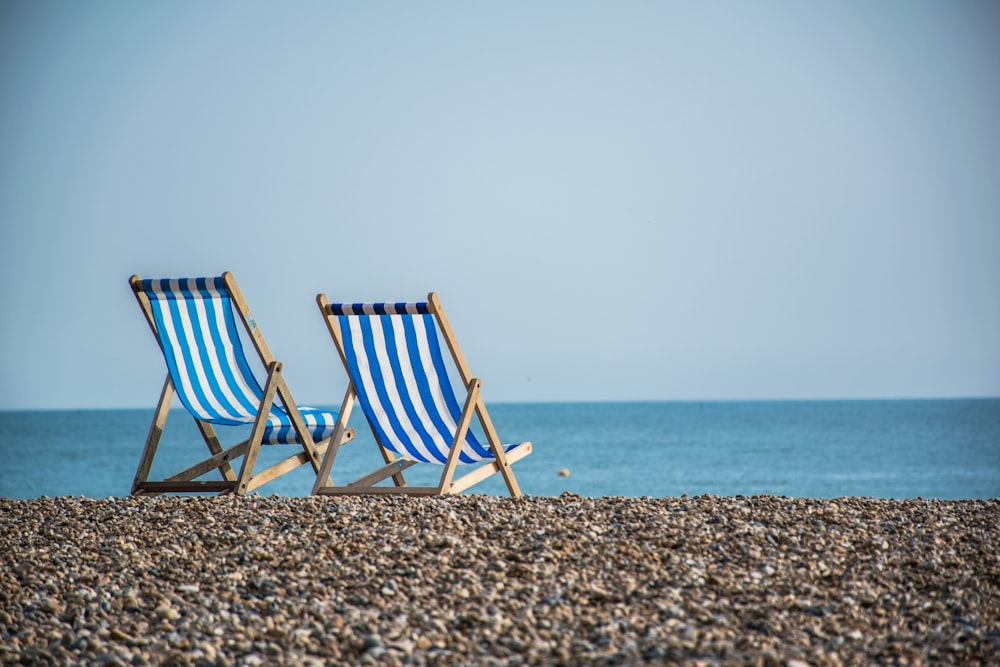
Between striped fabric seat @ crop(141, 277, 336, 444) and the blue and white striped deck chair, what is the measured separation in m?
0.45

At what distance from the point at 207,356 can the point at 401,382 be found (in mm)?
991

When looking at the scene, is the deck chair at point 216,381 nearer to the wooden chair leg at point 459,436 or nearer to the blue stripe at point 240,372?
the blue stripe at point 240,372

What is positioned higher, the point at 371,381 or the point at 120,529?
the point at 371,381

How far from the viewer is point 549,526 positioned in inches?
153

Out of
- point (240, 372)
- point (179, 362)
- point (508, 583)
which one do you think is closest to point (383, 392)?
point (240, 372)

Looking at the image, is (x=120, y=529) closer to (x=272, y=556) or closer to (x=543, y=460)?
(x=272, y=556)

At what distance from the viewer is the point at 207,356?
5.27 meters

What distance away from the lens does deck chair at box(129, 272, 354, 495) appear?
510 centimetres

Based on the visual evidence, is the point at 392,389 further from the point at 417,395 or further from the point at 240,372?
the point at 240,372

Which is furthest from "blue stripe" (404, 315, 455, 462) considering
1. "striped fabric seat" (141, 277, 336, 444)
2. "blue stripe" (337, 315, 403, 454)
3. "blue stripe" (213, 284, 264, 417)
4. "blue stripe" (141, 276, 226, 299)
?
"blue stripe" (141, 276, 226, 299)

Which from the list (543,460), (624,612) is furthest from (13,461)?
(624,612)

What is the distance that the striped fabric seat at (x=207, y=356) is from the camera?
203 inches

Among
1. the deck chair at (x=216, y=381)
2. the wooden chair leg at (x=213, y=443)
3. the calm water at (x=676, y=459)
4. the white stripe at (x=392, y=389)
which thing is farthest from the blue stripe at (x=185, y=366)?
Result: the calm water at (x=676, y=459)

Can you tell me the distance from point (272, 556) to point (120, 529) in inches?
36.1
